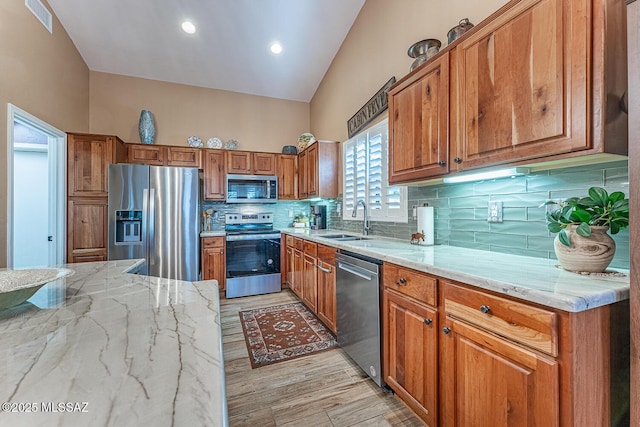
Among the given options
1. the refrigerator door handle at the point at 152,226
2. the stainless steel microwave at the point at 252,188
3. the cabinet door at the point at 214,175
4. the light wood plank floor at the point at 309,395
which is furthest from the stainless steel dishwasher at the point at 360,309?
the cabinet door at the point at 214,175

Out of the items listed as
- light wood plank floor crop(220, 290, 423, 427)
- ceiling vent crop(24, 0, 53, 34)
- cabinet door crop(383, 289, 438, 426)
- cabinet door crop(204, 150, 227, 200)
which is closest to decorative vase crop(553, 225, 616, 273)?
cabinet door crop(383, 289, 438, 426)

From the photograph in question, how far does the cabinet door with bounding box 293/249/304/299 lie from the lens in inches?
130

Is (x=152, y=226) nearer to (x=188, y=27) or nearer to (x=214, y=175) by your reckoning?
(x=214, y=175)

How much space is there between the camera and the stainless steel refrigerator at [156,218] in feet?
10.8

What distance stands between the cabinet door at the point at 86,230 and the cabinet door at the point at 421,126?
3.60 metres

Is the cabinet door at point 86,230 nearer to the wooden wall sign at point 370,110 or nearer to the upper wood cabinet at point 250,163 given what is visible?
the upper wood cabinet at point 250,163

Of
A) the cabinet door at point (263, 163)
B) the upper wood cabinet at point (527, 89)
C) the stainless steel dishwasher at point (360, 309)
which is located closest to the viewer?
the upper wood cabinet at point (527, 89)

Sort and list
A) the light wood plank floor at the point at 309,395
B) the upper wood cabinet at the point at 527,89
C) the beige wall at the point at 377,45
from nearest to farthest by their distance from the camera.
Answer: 1. the upper wood cabinet at the point at 527,89
2. the light wood plank floor at the point at 309,395
3. the beige wall at the point at 377,45

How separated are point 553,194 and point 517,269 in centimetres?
49

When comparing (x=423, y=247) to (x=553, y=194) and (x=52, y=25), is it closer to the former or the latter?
(x=553, y=194)

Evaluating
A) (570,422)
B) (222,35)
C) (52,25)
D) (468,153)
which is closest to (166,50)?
(222,35)

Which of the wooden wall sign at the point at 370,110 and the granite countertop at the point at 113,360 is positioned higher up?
the wooden wall sign at the point at 370,110

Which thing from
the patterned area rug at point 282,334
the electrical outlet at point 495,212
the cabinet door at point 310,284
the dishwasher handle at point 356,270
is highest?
the electrical outlet at point 495,212

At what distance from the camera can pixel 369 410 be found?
164cm
